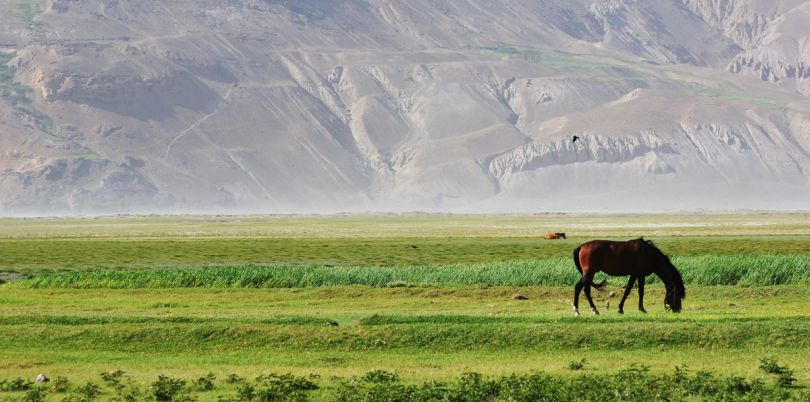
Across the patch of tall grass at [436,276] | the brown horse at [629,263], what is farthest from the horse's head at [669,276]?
the patch of tall grass at [436,276]

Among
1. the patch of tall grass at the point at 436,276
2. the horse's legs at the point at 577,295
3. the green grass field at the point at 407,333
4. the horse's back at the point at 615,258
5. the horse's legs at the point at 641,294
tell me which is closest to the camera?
the green grass field at the point at 407,333

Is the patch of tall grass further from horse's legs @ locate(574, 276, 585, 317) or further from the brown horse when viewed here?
horse's legs @ locate(574, 276, 585, 317)

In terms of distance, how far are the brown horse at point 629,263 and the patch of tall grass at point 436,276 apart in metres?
13.6

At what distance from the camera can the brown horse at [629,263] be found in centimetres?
3378

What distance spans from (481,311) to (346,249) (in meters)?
56.0

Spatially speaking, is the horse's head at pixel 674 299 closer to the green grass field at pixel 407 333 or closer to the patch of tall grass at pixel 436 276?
the green grass field at pixel 407 333

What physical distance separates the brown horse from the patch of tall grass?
1365 centimetres

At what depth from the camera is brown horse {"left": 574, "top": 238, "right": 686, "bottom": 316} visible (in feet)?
111

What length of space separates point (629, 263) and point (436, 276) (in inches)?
743

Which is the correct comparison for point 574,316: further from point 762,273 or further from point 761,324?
point 762,273

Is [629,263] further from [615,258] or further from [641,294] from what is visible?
[641,294]

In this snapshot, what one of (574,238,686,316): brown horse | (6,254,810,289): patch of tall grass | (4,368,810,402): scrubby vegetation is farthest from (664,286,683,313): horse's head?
(6,254,810,289): patch of tall grass

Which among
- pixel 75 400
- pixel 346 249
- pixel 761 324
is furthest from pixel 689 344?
pixel 346 249

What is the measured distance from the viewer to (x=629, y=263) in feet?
111
